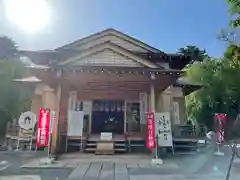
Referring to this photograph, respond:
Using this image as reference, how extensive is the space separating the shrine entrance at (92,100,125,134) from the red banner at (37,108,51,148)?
4658 mm

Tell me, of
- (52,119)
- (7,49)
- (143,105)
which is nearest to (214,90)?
(143,105)

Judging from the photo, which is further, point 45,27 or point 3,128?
point 3,128

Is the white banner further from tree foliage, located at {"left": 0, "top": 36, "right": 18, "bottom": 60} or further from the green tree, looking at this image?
tree foliage, located at {"left": 0, "top": 36, "right": 18, "bottom": 60}

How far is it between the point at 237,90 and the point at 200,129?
13.4 ft

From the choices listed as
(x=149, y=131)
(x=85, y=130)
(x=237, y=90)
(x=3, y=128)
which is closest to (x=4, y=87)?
(x=3, y=128)

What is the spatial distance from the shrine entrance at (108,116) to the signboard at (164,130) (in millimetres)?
4091

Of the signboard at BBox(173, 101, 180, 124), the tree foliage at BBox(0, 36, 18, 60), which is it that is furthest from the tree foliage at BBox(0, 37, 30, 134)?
the signboard at BBox(173, 101, 180, 124)

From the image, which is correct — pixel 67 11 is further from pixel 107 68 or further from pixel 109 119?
pixel 109 119

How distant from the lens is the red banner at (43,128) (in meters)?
7.31

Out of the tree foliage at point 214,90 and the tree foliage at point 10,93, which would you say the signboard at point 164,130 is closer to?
the tree foliage at point 214,90

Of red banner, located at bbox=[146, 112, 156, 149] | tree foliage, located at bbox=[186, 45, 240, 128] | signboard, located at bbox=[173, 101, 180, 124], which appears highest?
tree foliage, located at bbox=[186, 45, 240, 128]

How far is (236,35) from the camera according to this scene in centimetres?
756

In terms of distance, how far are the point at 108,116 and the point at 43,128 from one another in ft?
21.1

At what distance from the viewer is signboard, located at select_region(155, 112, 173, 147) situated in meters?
8.36
